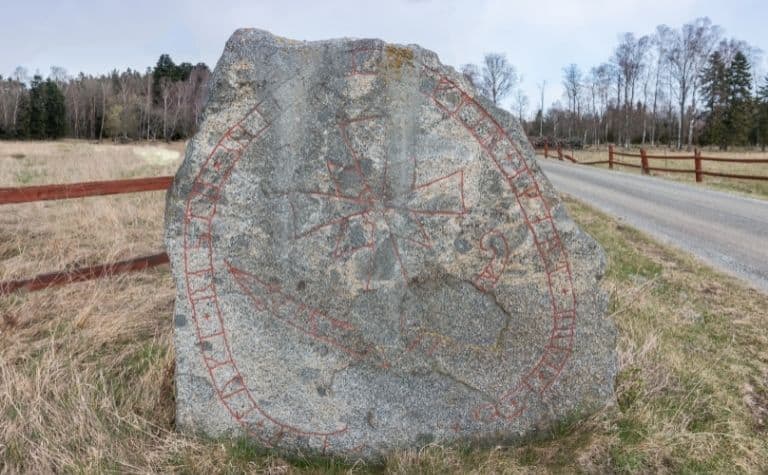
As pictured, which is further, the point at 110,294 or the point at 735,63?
the point at 735,63

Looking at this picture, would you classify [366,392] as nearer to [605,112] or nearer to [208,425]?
[208,425]

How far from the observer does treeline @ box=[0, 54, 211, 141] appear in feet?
180

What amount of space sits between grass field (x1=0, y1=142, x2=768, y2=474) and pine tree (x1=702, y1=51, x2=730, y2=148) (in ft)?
154

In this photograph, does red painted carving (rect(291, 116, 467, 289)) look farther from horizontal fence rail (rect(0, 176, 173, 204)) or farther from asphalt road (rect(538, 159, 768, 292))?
asphalt road (rect(538, 159, 768, 292))

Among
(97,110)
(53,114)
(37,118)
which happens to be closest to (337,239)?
(37,118)

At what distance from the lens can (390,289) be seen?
8.21 feet

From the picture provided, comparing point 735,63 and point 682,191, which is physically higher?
point 735,63

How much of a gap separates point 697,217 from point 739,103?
4434 cm

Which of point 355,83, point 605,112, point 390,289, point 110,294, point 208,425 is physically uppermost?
point 605,112

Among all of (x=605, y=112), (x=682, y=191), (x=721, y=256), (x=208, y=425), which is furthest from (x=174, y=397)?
(x=605, y=112)

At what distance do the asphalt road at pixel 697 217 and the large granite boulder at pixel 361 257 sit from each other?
3.65 metres

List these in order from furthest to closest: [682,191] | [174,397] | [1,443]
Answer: [682,191], [174,397], [1,443]

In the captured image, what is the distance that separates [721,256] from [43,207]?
7.82 metres

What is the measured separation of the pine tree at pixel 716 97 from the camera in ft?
144
